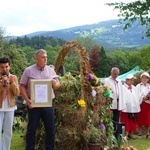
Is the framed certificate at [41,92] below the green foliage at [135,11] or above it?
below

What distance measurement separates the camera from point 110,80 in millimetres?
8453

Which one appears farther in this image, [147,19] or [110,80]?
[147,19]

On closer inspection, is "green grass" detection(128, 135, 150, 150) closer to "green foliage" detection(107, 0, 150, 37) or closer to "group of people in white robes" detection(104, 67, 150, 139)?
"group of people in white robes" detection(104, 67, 150, 139)

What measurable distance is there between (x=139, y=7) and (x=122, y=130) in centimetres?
1423

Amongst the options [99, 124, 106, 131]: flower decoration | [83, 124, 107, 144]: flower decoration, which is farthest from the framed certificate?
[99, 124, 106, 131]: flower decoration

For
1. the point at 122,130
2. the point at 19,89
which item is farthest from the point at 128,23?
the point at 19,89

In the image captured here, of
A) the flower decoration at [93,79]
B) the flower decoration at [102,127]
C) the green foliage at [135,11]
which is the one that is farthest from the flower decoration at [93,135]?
the green foliage at [135,11]

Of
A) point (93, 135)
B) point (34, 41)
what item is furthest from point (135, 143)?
point (34, 41)

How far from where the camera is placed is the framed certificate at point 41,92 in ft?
19.6

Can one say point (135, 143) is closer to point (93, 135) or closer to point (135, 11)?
point (93, 135)

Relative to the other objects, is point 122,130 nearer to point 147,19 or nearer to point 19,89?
point 19,89

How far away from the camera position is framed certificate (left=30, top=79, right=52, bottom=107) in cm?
597

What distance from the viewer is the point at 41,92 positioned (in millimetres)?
6035

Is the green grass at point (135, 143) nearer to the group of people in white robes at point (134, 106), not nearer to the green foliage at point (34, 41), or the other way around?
the group of people in white robes at point (134, 106)
